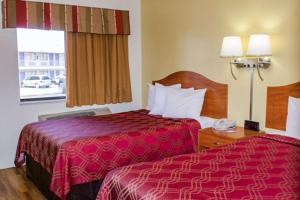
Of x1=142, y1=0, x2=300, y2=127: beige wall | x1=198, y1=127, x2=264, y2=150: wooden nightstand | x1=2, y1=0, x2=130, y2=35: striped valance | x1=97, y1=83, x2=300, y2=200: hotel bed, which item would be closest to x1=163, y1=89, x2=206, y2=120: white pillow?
x1=142, y1=0, x2=300, y2=127: beige wall

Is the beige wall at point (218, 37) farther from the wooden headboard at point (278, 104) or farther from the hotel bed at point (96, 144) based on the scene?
the hotel bed at point (96, 144)

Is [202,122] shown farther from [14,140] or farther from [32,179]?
[14,140]

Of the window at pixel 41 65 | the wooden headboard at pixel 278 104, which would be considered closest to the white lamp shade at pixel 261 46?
the wooden headboard at pixel 278 104

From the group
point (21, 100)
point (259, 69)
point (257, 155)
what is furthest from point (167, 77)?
point (257, 155)

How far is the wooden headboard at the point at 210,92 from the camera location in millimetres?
3592

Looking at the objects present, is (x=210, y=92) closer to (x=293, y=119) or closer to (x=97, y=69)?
(x=293, y=119)

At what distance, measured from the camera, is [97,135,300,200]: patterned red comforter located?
1596mm

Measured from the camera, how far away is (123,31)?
4613mm

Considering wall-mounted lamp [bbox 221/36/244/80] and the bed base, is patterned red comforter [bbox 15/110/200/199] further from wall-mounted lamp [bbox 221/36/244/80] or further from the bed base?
wall-mounted lamp [bbox 221/36/244/80]

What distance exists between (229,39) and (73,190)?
6.65ft

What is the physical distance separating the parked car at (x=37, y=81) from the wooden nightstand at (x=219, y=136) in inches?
92.9

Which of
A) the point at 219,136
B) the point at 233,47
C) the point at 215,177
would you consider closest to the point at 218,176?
the point at 215,177

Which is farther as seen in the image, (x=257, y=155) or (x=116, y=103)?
(x=116, y=103)

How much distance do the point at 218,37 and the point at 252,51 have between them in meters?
0.78
